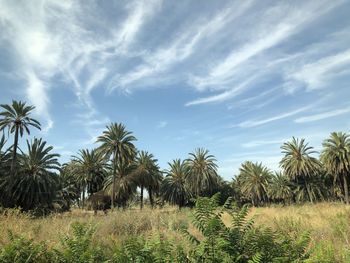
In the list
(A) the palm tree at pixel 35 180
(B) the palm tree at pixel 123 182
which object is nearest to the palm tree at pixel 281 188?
(B) the palm tree at pixel 123 182

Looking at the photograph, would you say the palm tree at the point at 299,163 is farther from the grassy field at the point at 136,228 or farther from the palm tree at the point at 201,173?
the grassy field at the point at 136,228

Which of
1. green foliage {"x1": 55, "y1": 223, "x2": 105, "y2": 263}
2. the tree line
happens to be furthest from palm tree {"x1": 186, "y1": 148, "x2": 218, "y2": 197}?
green foliage {"x1": 55, "y1": 223, "x2": 105, "y2": 263}

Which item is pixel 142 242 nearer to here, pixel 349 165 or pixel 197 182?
pixel 349 165

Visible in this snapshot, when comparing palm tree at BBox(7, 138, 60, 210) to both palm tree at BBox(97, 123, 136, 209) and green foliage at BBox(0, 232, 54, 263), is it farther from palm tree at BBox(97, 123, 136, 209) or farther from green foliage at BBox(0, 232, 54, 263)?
green foliage at BBox(0, 232, 54, 263)

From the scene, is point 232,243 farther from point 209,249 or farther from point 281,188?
point 281,188

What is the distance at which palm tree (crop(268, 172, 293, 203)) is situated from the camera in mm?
54644

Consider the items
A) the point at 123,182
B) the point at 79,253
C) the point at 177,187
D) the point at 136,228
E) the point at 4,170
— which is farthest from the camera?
the point at 177,187

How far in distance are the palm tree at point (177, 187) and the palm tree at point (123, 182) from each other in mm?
8910

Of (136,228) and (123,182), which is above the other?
(123,182)

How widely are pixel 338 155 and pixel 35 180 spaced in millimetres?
37305

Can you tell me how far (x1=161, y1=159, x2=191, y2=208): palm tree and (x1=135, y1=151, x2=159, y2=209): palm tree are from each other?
13.0 ft

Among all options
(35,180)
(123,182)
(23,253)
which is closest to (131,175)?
(123,182)

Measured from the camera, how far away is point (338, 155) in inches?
1619

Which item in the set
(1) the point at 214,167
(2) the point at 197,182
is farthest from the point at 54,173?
(1) the point at 214,167
